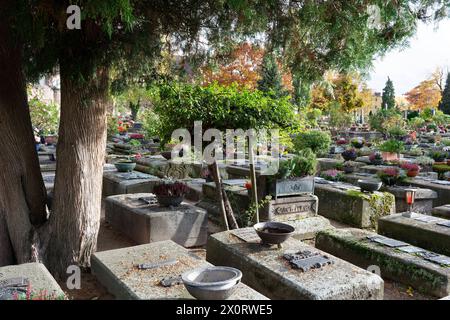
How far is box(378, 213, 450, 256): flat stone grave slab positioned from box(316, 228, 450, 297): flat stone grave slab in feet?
2.07

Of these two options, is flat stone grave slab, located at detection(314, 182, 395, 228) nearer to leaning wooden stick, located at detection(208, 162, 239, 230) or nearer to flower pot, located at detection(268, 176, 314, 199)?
flower pot, located at detection(268, 176, 314, 199)

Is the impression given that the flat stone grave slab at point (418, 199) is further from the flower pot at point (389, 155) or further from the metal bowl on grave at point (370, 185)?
the flower pot at point (389, 155)

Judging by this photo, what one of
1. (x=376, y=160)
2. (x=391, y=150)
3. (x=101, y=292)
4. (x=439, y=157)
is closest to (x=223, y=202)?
(x=101, y=292)

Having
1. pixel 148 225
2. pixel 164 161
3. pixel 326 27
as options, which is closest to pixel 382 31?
pixel 326 27

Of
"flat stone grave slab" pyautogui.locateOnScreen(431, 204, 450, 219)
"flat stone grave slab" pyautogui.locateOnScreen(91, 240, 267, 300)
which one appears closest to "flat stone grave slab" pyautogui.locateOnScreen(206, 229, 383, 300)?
"flat stone grave slab" pyautogui.locateOnScreen(91, 240, 267, 300)

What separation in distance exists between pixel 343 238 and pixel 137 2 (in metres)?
4.11

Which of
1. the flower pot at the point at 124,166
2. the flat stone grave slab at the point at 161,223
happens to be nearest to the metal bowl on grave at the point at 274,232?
the flat stone grave slab at the point at 161,223

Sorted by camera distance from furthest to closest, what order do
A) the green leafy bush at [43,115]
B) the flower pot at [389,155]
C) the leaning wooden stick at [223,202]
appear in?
the green leafy bush at [43,115], the flower pot at [389,155], the leaning wooden stick at [223,202]

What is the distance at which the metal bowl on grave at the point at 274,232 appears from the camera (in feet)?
15.0

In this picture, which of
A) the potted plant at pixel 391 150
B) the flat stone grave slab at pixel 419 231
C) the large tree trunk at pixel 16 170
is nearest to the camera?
the large tree trunk at pixel 16 170

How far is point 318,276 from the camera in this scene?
390 cm

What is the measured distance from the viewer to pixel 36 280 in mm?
3551

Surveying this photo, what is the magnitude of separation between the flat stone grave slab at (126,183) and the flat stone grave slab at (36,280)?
4.39 metres

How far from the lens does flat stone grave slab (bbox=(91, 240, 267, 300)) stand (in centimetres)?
341
